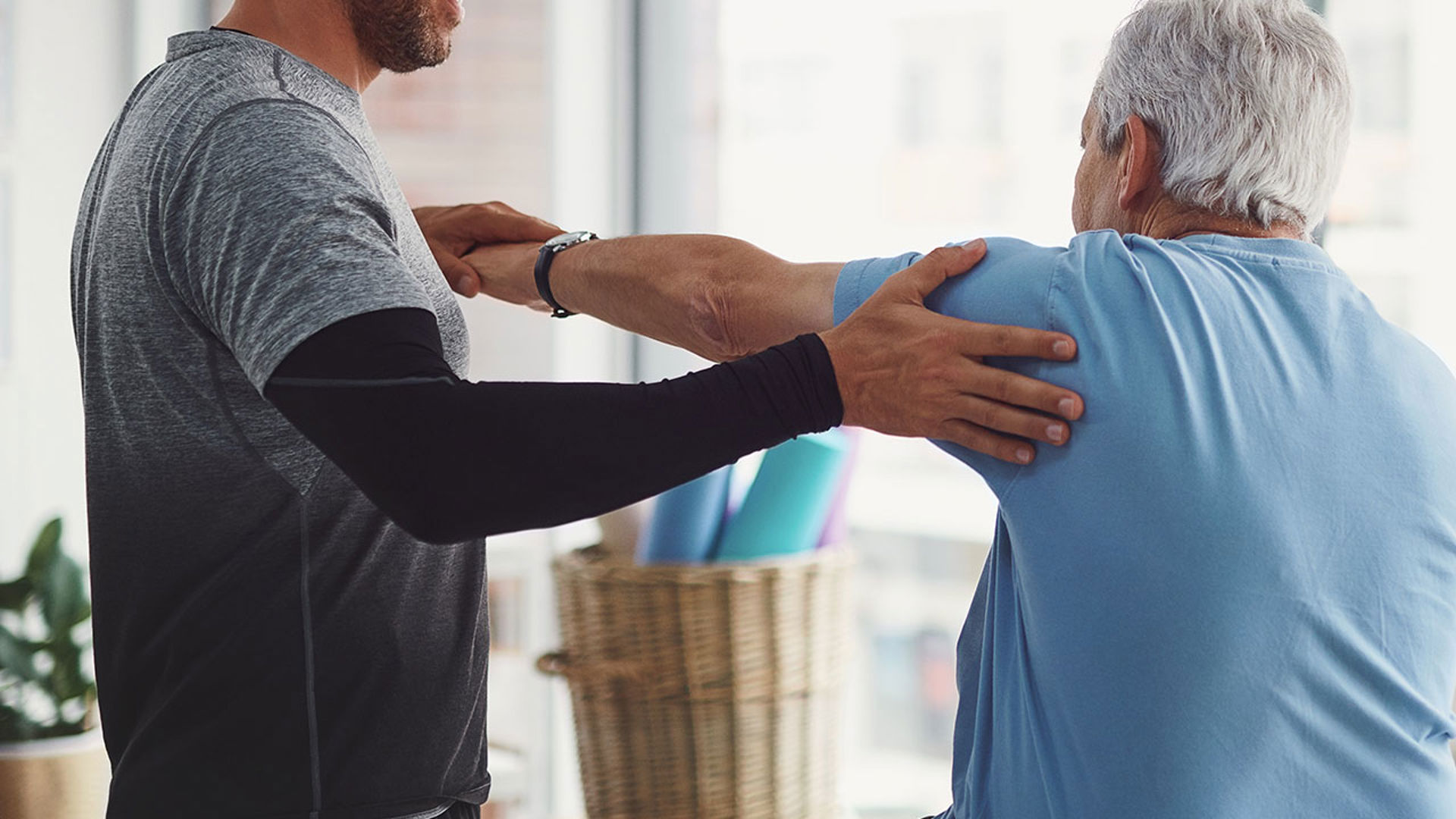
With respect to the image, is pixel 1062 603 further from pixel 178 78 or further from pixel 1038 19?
pixel 1038 19

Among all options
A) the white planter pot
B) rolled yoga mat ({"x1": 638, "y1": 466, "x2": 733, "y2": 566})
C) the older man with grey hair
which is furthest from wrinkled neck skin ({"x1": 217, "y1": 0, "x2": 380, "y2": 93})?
the white planter pot

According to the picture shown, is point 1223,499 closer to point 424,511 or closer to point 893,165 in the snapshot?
point 424,511

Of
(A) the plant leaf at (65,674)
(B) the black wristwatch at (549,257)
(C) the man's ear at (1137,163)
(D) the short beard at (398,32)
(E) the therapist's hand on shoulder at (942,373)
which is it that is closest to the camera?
(E) the therapist's hand on shoulder at (942,373)

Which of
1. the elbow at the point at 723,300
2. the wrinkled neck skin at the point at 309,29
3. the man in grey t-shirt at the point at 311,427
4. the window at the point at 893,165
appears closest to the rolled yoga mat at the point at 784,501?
the window at the point at 893,165

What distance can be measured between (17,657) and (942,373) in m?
1.86

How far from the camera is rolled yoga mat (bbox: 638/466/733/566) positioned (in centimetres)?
213

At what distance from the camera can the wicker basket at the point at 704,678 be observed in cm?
211

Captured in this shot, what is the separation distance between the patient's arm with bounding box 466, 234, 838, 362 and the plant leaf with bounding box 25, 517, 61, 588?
118cm

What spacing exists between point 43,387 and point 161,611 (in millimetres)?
1810

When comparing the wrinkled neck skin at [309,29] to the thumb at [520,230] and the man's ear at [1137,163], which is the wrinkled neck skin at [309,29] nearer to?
the thumb at [520,230]

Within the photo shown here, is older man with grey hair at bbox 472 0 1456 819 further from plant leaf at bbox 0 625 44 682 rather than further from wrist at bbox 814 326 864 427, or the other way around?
plant leaf at bbox 0 625 44 682

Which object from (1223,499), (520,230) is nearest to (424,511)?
(1223,499)

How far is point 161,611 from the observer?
108 cm

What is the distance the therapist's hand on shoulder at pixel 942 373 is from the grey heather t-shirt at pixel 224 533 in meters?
0.36
